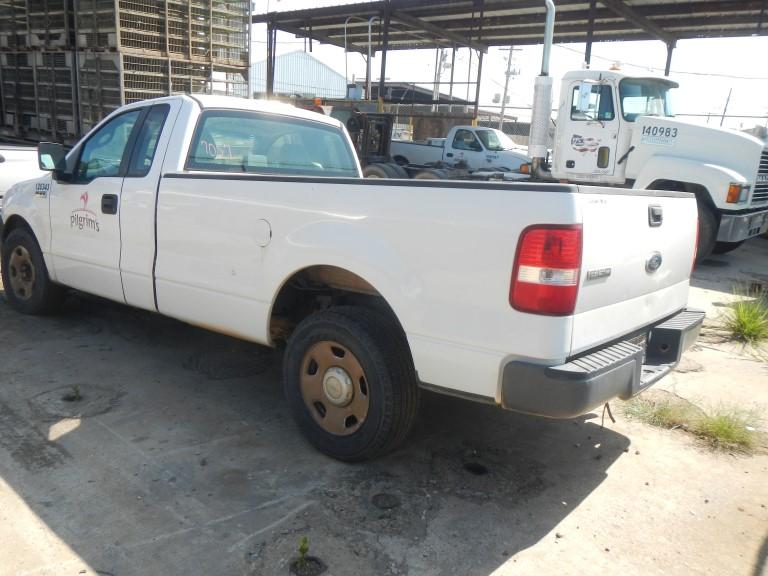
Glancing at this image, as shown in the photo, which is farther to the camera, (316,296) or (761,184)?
(761,184)

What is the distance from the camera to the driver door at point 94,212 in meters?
4.53

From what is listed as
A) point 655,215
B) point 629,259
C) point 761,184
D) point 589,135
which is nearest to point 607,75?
point 589,135

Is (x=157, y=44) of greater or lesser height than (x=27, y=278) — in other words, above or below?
above

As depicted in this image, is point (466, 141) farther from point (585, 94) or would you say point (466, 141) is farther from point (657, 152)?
point (657, 152)

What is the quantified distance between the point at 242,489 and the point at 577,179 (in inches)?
346

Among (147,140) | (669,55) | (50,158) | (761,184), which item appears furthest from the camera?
(669,55)

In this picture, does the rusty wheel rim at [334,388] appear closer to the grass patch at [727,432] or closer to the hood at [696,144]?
the grass patch at [727,432]

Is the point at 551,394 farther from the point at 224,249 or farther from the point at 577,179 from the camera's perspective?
the point at 577,179

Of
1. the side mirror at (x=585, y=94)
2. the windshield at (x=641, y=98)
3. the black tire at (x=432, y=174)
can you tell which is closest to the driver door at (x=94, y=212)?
the side mirror at (x=585, y=94)

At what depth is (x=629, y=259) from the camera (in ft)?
9.73

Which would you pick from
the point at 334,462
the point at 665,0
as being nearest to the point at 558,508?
the point at 334,462

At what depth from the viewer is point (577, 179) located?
34.4 ft

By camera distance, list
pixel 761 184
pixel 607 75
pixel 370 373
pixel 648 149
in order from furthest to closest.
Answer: pixel 607 75 → pixel 648 149 → pixel 761 184 → pixel 370 373

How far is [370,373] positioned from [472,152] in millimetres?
13059
